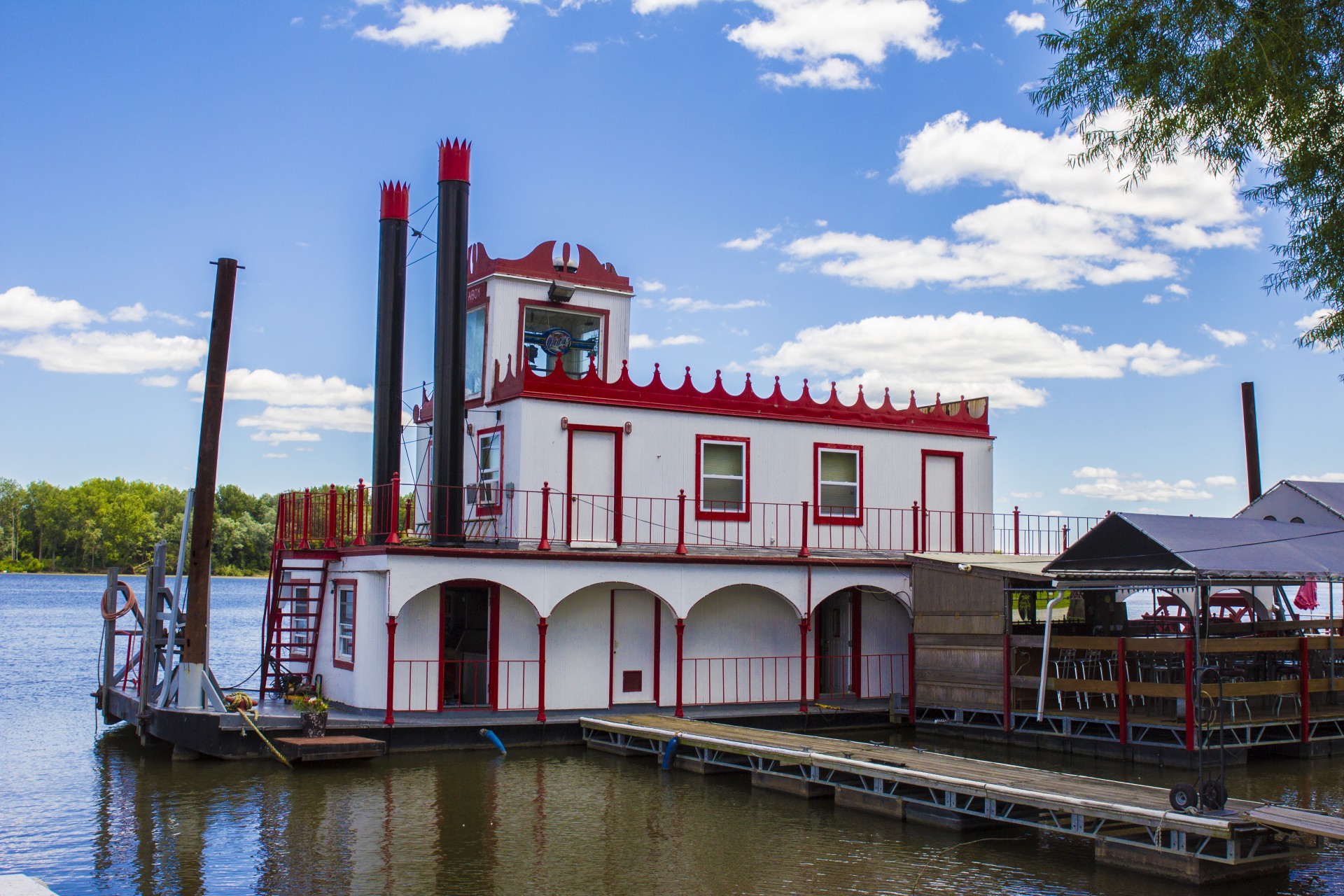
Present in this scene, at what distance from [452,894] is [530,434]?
11.5 meters

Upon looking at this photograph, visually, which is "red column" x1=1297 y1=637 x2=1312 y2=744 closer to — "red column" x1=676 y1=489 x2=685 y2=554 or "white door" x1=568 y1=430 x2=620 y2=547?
"red column" x1=676 y1=489 x2=685 y2=554

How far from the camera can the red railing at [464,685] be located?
2152 cm

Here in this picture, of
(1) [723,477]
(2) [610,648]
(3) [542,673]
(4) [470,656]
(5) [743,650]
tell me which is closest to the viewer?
(3) [542,673]

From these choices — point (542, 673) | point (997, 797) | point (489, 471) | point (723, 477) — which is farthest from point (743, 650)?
point (997, 797)

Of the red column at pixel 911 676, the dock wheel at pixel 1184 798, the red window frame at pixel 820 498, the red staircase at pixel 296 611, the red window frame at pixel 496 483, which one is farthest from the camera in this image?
the red window frame at pixel 820 498

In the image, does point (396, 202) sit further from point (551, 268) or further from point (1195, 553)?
point (1195, 553)

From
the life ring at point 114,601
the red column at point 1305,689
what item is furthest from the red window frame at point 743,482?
the life ring at point 114,601

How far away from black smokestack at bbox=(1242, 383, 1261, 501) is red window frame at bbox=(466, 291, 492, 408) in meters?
23.3

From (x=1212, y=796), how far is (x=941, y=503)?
15.0 metres

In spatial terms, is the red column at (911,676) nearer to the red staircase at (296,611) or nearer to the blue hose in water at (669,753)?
the blue hose in water at (669,753)

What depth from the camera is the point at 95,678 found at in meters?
37.7

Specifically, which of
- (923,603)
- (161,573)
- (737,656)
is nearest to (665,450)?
(737,656)

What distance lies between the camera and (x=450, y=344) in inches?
915

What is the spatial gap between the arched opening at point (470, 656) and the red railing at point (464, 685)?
1cm
